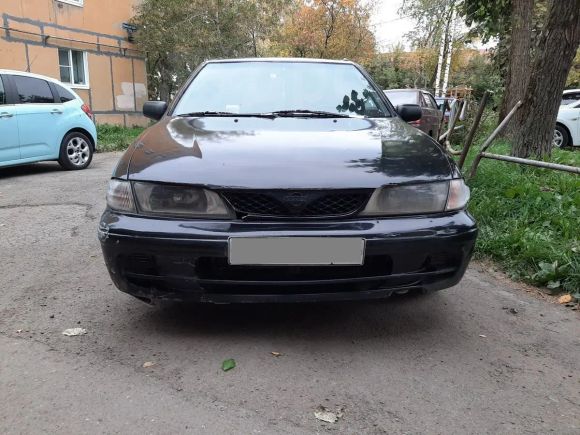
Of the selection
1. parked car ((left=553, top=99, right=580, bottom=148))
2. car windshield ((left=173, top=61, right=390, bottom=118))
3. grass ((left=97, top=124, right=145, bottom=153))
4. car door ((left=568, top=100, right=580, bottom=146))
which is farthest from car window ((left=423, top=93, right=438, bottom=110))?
car windshield ((left=173, top=61, right=390, bottom=118))

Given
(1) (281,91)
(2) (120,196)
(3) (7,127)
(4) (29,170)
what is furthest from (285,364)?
(4) (29,170)

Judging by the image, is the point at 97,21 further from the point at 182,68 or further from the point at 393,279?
the point at 393,279

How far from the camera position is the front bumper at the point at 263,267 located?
2.27 meters

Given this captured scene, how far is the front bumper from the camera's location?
7.44ft

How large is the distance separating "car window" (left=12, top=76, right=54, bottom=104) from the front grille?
Answer: 21.7 ft

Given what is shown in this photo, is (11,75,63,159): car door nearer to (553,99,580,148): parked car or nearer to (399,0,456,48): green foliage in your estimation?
(399,0,456,48): green foliage

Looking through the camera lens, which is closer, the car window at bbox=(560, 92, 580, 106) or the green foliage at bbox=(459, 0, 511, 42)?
the green foliage at bbox=(459, 0, 511, 42)

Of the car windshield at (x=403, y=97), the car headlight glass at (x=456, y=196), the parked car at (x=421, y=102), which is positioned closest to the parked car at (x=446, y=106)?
the parked car at (x=421, y=102)

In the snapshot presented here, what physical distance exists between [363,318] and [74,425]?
1.57m

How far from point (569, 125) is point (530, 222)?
7714 millimetres

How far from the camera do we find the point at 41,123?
25.2 ft

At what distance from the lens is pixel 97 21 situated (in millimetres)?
15984

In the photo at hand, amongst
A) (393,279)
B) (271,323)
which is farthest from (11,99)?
(393,279)

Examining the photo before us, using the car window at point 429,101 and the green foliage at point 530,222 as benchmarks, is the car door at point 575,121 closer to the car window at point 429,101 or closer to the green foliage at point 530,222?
the car window at point 429,101
